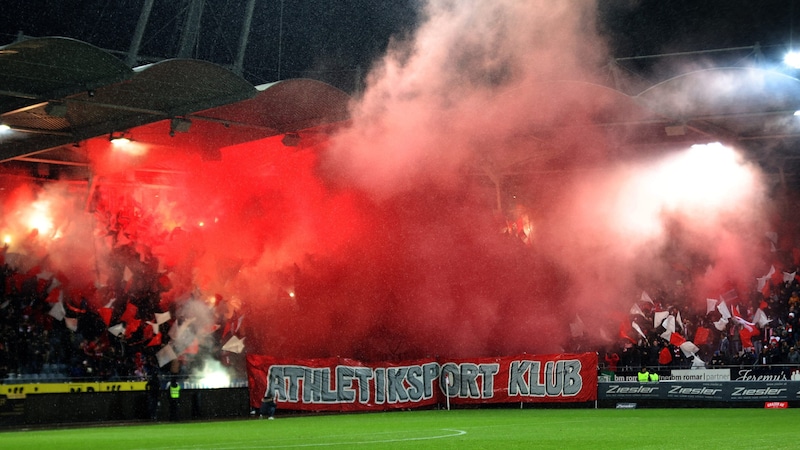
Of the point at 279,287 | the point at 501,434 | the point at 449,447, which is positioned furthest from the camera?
the point at 279,287

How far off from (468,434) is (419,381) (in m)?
11.2

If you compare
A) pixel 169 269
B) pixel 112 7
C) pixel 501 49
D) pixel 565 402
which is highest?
pixel 112 7

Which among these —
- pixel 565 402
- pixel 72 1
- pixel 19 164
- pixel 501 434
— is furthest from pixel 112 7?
pixel 501 434

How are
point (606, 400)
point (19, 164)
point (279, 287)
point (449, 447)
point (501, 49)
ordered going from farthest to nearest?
point (279, 287) < point (19, 164) < point (606, 400) < point (501, 49) < point (449, 447)

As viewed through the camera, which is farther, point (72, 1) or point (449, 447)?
point (72, 1)

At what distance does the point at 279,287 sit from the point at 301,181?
4202 mm

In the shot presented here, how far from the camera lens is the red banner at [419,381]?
84.3 ft

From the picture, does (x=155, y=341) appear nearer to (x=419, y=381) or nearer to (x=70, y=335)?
(x=70, y=335)

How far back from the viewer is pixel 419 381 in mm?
26578

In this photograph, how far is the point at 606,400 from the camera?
84.0 feet

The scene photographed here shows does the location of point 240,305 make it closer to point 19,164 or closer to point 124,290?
point 124,290

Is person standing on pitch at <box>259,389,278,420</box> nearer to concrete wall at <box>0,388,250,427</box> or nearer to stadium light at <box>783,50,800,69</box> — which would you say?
concrete wall at <box>0,388,250,427</box>

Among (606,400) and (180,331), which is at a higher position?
(180,331)

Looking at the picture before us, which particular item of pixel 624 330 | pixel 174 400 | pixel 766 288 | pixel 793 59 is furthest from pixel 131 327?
pixel 793 59
